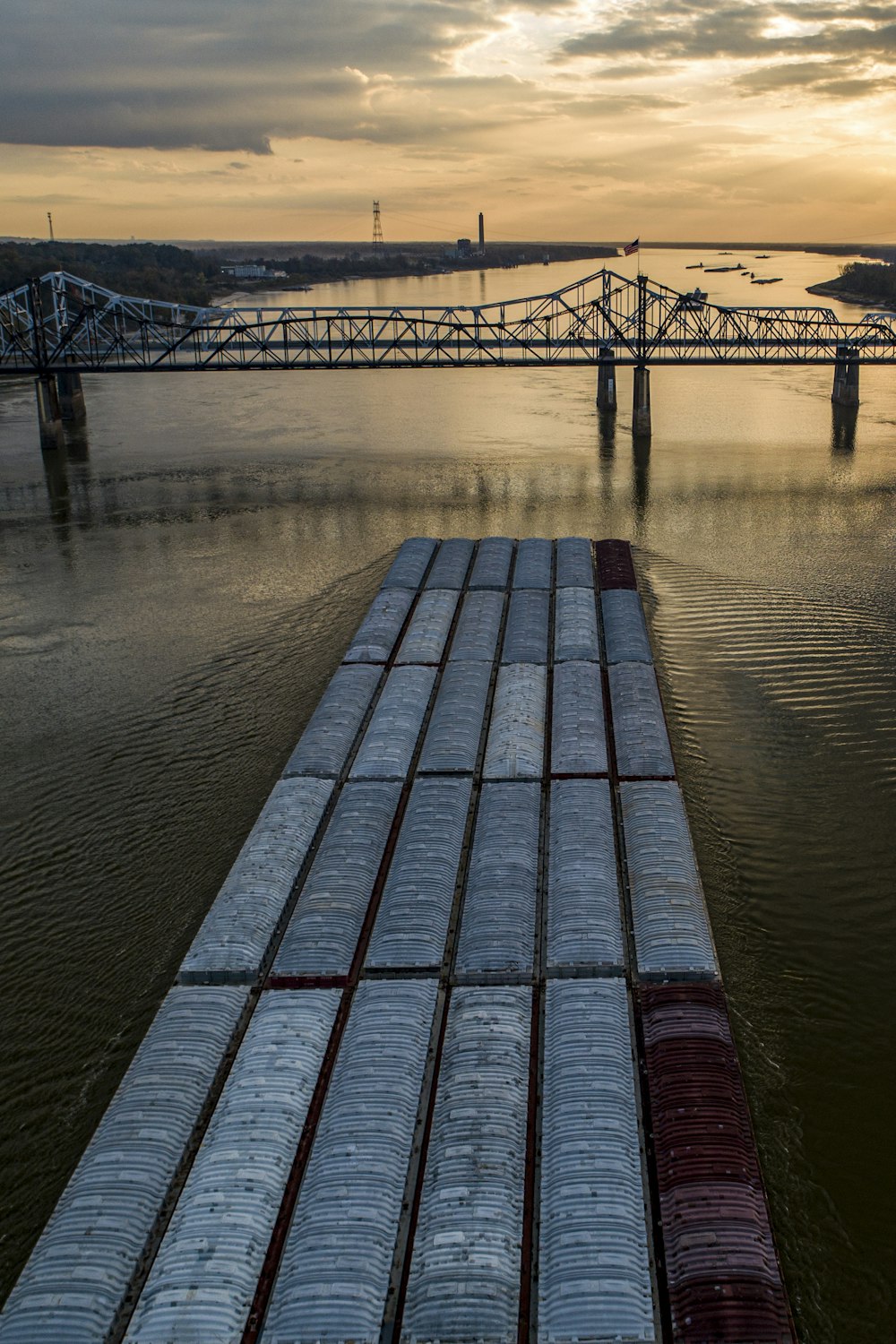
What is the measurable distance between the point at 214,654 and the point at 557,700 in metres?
22.8

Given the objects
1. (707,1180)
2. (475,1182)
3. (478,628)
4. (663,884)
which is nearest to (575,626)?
(478,628)

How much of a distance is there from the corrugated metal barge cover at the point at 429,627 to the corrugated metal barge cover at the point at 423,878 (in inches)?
553

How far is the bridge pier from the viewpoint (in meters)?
119

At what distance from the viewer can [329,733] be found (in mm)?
45969

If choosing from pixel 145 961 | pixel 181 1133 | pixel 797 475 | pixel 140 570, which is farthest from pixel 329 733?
pixel 797 475

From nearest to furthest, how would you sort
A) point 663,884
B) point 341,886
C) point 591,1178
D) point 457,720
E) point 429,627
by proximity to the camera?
point 591,1178
point 663,884
point 341,886
point 457,720
point 429,627

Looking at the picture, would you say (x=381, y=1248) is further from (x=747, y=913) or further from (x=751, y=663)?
(x=751, y=663)

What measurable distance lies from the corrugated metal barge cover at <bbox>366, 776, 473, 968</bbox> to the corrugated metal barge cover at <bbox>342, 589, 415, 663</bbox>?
1483 cm

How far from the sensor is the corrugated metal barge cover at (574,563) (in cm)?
6738

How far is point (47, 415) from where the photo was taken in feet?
392

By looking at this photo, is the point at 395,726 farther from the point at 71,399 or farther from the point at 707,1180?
the point at 71,399

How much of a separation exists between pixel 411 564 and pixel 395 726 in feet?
87.3

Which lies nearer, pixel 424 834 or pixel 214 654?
pixel 424 834

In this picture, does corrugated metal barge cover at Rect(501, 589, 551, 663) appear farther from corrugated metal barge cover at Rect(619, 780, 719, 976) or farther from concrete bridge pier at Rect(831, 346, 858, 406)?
concrete bridge pier at Rect(831, 346, 858, 406)
